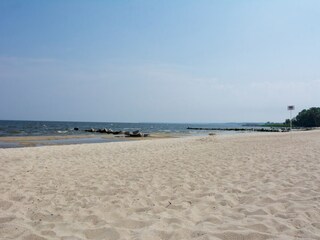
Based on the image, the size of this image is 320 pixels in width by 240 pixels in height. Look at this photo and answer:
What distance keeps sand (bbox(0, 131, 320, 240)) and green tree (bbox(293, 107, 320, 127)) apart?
9709cm

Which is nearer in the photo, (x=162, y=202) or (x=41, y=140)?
(x=162, y=202)

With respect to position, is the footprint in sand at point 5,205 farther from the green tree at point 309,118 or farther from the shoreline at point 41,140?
the green tree at point 309,118

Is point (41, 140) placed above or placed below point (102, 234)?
above

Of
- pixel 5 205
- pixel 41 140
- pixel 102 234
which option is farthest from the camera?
pixel 41 140

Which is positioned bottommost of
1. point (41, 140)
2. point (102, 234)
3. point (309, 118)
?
point (102, 234)

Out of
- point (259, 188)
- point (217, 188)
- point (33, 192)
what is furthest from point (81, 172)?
point (259, 188)

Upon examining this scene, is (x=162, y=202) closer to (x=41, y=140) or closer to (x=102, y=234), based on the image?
(x=102, y=234)

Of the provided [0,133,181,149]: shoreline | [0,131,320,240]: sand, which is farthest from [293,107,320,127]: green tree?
[0,131,320,240]: sand

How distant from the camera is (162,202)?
5.17 meters

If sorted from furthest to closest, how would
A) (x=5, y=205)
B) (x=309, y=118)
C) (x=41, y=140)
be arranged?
1. (x=309, y=118)
2. (x=41, y=140)
3. (x=5, y=205)

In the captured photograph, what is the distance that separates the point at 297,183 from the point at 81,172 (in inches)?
206

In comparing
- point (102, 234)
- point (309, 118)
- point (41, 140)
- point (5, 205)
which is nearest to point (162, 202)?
point (102, 234)

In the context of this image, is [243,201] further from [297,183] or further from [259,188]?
[297,183]

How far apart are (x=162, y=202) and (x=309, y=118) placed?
104 metres
